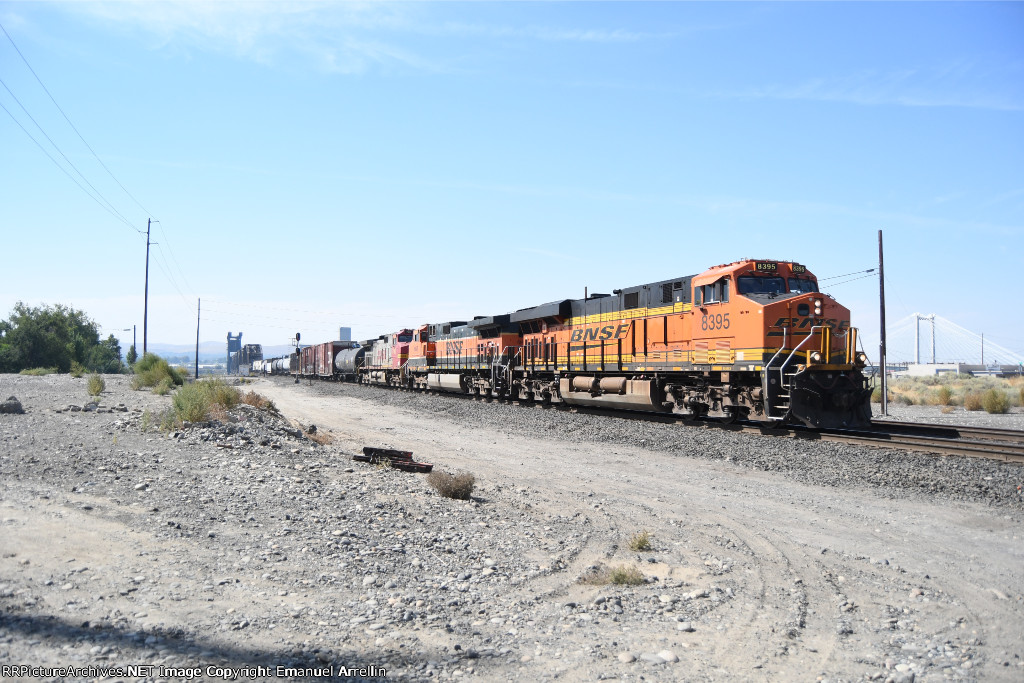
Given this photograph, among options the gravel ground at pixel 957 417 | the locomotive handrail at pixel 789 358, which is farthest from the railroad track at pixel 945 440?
the gravel ground at pixel 957 417

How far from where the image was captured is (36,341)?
6350 centimetres

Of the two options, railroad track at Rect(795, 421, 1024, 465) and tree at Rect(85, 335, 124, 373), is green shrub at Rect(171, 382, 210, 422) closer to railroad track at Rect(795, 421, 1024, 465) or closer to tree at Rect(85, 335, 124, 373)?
railroad track at Rect(795, 421, 1024, 465)

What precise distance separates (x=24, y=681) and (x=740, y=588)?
4.86 meters

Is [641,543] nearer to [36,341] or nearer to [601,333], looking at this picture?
[601,333]

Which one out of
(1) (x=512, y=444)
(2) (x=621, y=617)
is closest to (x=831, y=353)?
(1) (x=512, y=444)

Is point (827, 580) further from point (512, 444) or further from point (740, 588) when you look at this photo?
point (512, 444)

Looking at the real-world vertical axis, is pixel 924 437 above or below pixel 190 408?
below

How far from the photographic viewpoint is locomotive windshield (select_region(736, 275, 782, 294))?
51.6ft

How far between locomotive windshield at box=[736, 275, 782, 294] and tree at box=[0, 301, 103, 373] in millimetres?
63315

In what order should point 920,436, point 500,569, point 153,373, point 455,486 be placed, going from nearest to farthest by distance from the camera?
point 500,569 → point 455,486 → point 920,436 → point 153,373

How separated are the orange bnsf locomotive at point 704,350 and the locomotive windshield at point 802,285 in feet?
0.08

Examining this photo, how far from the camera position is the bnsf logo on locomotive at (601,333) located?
20.6 meters

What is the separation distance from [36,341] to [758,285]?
69.0 meters

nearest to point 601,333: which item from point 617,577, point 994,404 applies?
point 994,404
